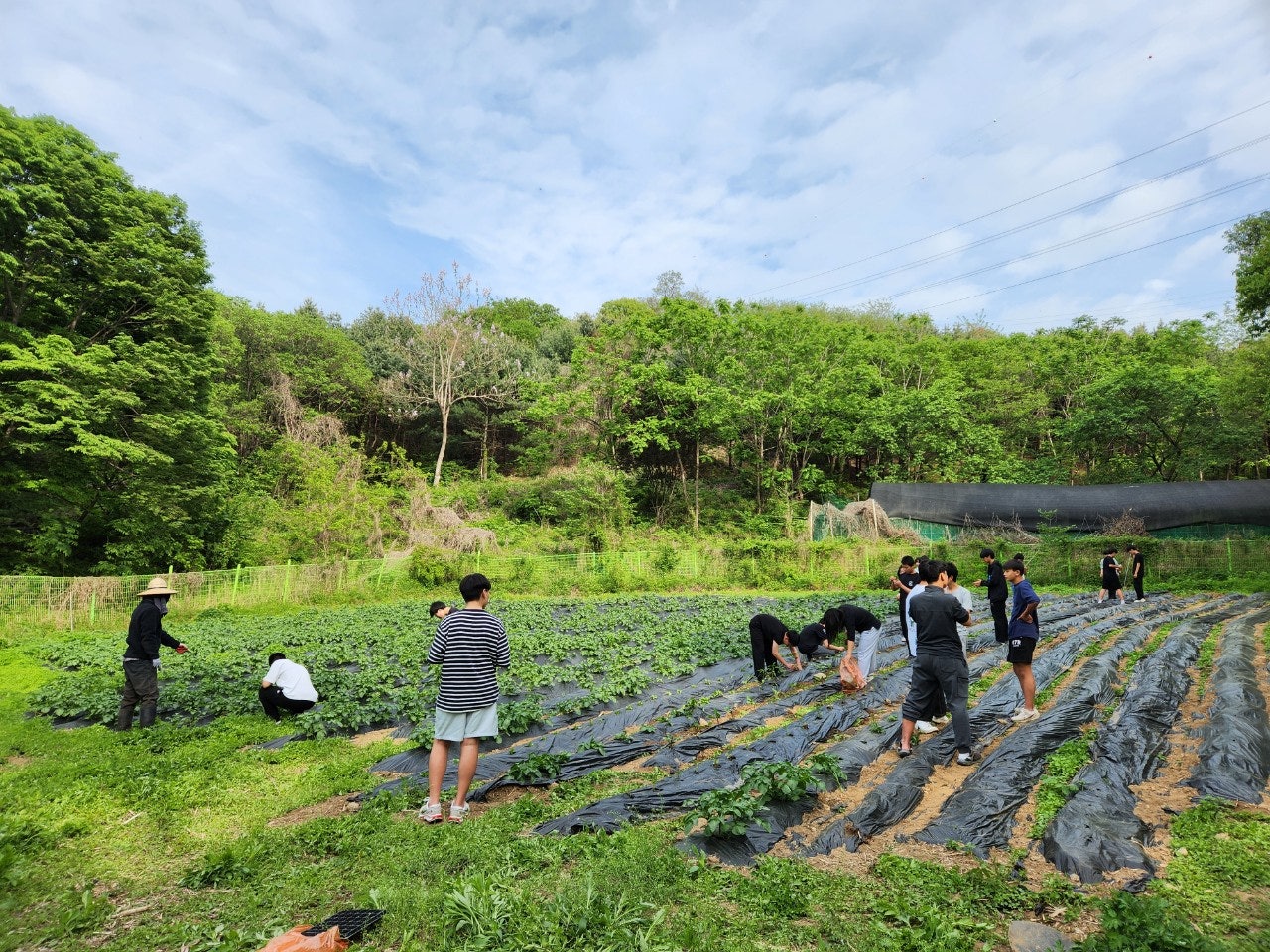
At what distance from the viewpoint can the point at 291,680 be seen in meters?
8.20

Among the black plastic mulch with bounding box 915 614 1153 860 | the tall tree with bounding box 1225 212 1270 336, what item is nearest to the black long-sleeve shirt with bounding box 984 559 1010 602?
the black plastic mulch with bounding box 915 614 1153 860

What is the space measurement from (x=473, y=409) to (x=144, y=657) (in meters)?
32.1

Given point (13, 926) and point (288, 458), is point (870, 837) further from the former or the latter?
point (288, 458)

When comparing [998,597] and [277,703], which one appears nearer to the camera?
[277,703]

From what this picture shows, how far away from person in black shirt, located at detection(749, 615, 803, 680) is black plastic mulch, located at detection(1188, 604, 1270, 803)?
15.6 ft

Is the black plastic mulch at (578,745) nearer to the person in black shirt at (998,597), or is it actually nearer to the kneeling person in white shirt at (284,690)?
the kneeling person in white shirt at (284,690)

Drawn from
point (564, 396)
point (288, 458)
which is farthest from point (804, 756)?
point (288, 458)

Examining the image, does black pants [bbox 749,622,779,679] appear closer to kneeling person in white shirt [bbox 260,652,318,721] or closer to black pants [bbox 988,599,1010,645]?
black pants [bbox 988,599,1010,645]

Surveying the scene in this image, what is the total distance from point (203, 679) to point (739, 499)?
29.4 meters

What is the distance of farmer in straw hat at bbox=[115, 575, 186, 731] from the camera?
7.48 meters

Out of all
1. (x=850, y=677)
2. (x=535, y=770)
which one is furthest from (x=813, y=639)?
(x=535, y=770)

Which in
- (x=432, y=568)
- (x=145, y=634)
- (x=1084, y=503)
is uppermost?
(x=1084, y=503)

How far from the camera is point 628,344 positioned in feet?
113

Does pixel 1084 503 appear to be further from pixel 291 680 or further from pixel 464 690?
pixel 291 680
